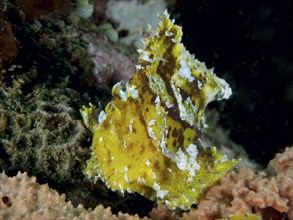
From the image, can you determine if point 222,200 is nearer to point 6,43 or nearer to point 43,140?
point 43,140

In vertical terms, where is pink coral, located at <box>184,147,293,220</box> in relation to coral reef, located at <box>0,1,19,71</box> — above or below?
below

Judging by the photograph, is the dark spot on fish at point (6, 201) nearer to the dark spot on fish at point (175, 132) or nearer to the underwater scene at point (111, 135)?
the underwater scene at point (111, 135)

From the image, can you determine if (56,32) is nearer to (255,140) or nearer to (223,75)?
(223,75)

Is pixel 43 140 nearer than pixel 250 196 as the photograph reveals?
No

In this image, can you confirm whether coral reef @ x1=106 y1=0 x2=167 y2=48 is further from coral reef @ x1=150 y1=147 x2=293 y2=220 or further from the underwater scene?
coral reef @ x1=150 y1=147 x2=293 y2=220

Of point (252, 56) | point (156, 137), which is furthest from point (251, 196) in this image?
point (252, 56)

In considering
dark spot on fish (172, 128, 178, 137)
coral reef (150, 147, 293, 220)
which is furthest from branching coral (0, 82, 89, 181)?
coral reef (150, 147, 293, 220)
